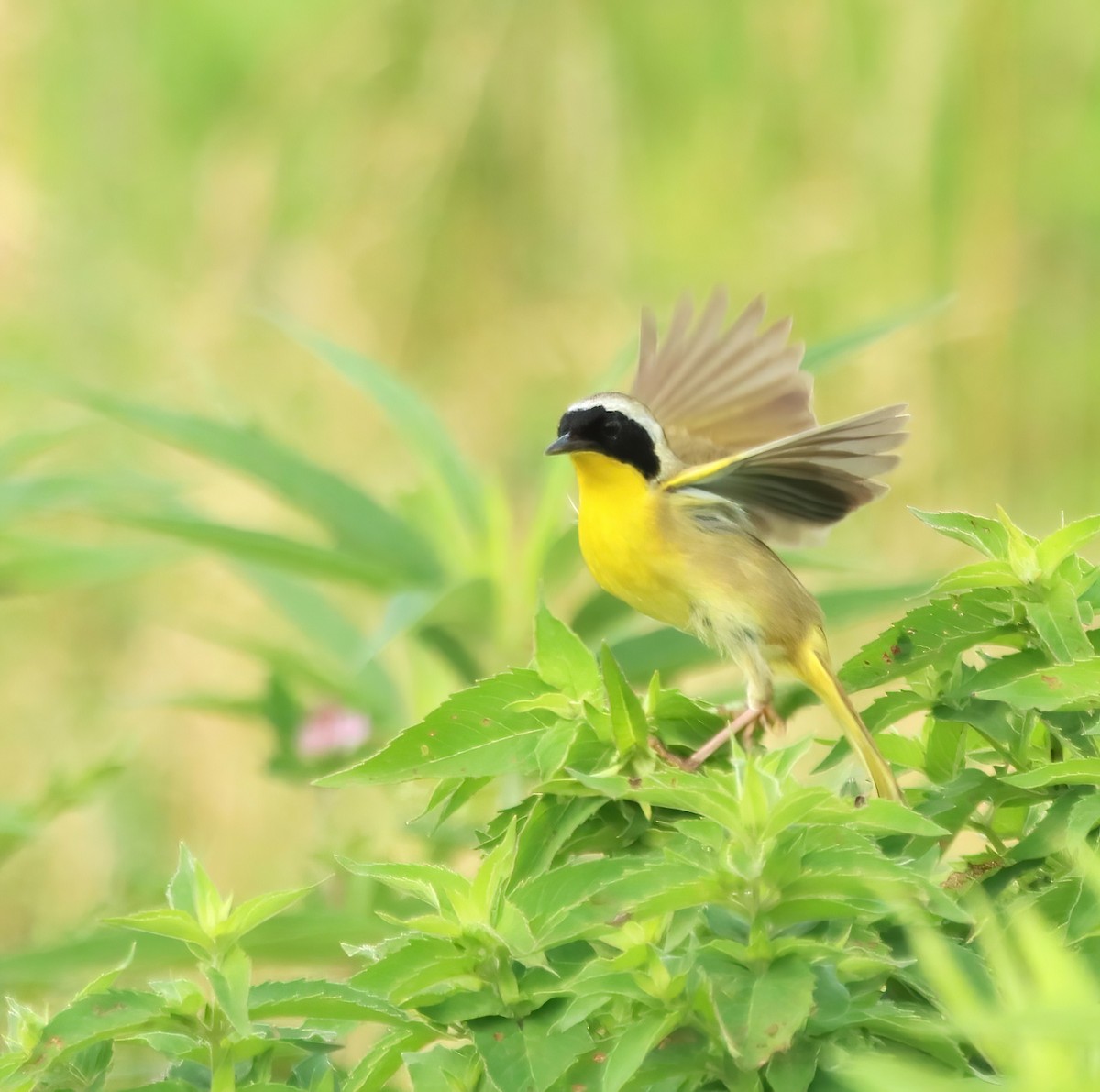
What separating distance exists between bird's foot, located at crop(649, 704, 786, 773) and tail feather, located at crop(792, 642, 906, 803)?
0.09m

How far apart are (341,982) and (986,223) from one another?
401cm

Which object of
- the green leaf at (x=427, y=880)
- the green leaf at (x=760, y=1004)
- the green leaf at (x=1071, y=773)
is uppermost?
the green leaf at (x=427, y=880)

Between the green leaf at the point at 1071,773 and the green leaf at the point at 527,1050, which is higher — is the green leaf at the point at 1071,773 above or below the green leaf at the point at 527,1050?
above

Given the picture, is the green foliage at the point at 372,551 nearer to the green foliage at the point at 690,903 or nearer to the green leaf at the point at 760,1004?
the green foliage at the point at 690,903

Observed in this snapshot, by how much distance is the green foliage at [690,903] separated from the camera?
3.65 ft

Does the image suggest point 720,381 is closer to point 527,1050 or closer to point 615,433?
point 615,433

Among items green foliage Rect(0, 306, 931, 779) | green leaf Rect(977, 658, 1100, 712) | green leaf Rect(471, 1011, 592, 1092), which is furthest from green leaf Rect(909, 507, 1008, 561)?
green foliage Rect(0, 306, 931, 779)

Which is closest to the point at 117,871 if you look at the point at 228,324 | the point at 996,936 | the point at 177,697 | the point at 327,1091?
the point at 177,697

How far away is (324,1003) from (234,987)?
0.07 meters

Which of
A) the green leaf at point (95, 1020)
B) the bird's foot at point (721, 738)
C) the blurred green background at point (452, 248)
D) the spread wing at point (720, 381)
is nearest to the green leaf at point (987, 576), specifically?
the bird's foot at point (721, 738)

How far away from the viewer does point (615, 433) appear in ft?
8.23

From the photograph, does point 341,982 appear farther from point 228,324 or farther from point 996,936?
point 228,324

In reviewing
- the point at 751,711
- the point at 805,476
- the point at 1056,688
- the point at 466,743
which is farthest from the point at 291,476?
the point at 1056,688

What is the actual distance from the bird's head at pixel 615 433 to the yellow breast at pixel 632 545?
0.06ft
